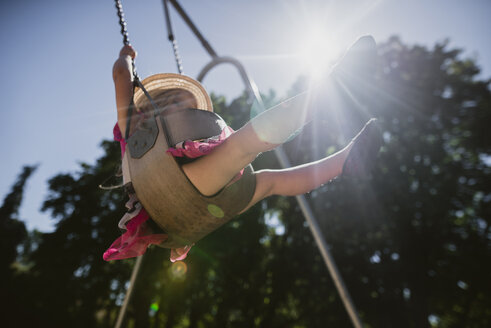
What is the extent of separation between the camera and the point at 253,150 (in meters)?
1.02

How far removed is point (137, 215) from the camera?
125cm

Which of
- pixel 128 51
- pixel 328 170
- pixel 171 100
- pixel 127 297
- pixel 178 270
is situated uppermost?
pixel 128 51

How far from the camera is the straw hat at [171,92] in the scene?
155 centimetres

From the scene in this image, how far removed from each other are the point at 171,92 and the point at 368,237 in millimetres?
8468

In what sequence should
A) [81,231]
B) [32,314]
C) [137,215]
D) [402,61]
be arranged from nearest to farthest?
[137,215]
[81,231]
[402,61]
[32,314]

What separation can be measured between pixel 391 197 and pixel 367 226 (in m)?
1.21

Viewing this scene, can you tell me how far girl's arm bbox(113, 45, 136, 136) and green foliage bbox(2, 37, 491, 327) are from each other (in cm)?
582

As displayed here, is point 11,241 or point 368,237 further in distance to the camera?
point 11,241

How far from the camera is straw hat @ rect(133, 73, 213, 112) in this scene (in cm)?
155

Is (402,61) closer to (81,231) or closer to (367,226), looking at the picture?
(367,226)

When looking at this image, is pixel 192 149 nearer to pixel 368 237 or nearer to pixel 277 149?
pixel 277 149

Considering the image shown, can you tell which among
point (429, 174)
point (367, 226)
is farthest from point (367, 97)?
point (367, 226)

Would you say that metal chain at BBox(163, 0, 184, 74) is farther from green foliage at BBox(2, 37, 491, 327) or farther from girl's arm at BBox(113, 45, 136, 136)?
green foliage at BBox(2, 37, 491, 327)

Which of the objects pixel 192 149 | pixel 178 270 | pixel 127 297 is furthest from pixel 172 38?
pixel 178 270
